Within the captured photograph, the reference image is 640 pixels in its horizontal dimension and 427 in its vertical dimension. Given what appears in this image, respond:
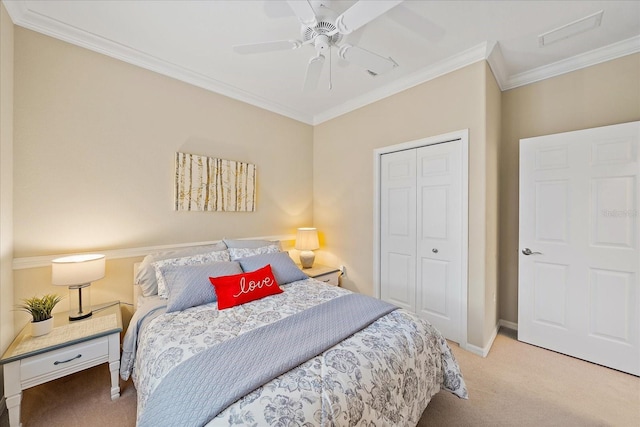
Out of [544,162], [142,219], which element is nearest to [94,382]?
[142,219]

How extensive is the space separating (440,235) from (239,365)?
7.17 ft

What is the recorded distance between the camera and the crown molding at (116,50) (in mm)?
1793

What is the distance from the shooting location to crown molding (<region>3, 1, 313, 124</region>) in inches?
70.6

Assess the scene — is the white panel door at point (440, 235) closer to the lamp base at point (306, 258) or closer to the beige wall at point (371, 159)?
the beige wall at point (371, 159)

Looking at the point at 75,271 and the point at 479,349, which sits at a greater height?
the point at 75,271

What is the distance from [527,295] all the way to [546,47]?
2265 mm

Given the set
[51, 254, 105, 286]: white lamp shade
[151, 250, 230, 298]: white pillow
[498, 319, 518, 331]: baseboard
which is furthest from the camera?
[498, 319, 518, 331]: baseboard

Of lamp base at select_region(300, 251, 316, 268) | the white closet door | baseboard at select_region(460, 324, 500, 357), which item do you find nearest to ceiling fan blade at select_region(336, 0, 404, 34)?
the white closet door

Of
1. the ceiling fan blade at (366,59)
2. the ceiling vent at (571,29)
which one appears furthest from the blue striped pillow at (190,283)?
the ceiling vent at (571,29)

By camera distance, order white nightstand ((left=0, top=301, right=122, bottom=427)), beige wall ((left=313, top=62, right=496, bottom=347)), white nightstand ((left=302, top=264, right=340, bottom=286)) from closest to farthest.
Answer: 1. white nightstand ((left=0, top=301, right=122, bottom=427))
2. beige wall ((left=313, top=62, right=496, bottom=347))
3. white nightstand ((left=302, top=264, right=340, bottom=286))

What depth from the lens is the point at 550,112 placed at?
2.50 metres

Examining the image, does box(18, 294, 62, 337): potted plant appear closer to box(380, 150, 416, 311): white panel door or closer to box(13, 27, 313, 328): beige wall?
box(13, 27, 313, 328): beige wall

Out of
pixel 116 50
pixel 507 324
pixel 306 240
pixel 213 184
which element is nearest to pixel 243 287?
pixel 213 184

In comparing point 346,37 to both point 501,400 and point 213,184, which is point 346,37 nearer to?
point 213,184
